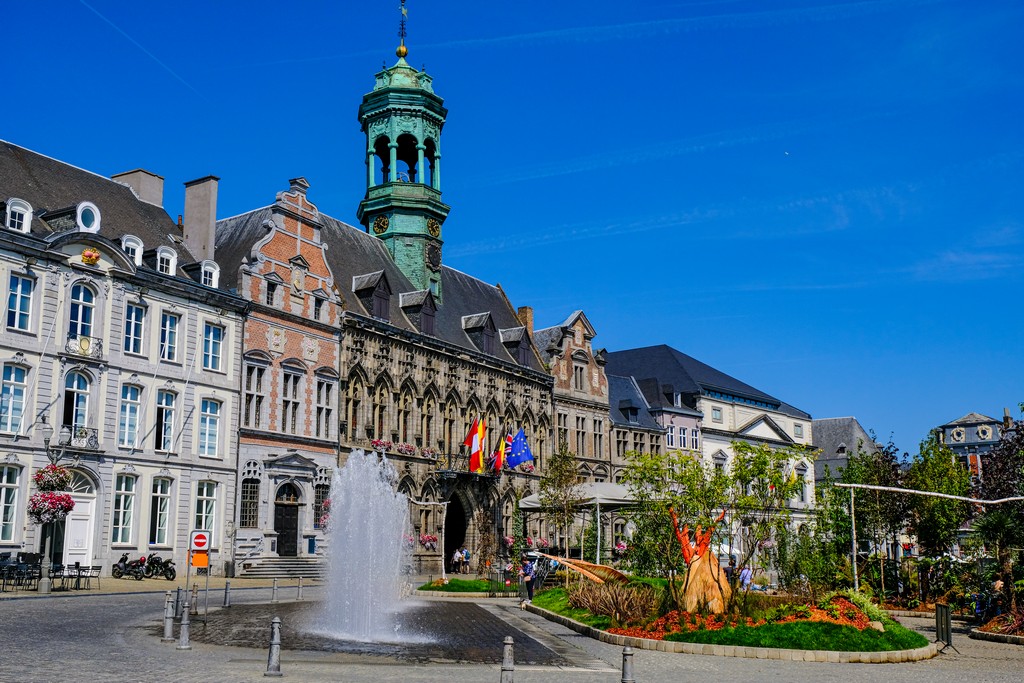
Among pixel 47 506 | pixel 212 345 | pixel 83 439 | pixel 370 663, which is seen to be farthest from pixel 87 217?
pixel 370 663

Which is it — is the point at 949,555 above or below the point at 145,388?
below

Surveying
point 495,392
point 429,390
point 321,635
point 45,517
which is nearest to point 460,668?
point 321,635

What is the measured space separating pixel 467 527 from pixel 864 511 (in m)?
21.7

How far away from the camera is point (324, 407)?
45812mm

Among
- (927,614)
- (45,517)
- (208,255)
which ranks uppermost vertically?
(208,255)

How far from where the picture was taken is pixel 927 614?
106 feet

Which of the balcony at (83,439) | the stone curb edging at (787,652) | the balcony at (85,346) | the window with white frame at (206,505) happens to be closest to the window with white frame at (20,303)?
the balcony at (85,346)

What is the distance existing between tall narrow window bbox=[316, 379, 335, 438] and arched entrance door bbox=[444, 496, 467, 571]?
10.5m

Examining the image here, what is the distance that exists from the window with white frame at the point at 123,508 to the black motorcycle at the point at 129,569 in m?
1.10

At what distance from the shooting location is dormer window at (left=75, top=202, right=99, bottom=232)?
36.2 metres

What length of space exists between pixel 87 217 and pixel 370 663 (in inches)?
986

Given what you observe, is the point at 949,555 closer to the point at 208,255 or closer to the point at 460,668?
the point at 460,668

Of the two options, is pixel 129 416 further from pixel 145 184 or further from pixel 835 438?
pixel 835 438

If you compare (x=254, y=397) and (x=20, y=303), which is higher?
(x=20, y=303)
